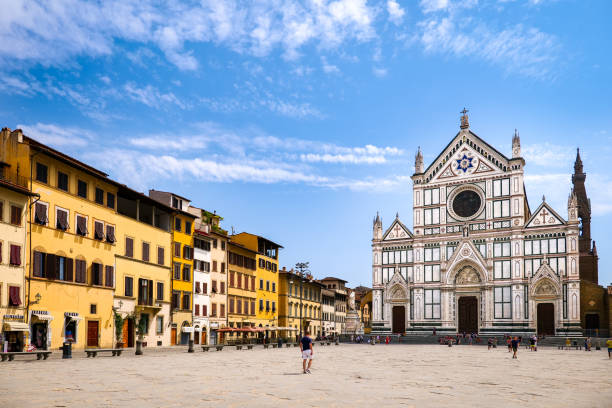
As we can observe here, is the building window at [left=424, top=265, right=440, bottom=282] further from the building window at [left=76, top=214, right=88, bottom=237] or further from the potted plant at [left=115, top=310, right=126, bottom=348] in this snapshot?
the building window at [left=76, top=214, right=88, bottom=237]

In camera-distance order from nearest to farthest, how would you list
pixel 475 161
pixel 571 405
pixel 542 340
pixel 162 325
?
pixel 571 405 → pixel 162 325 → pixel 542 340 → pixel 475 161

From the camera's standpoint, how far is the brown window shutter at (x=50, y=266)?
34.6 m

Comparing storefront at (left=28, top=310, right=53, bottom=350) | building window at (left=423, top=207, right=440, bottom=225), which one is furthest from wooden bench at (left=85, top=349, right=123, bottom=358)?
building window at (left=423, top=207, right=440, bottom=225)

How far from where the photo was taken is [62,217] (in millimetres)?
36094

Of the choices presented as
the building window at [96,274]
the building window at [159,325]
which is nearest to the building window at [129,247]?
the building window at [96,274]

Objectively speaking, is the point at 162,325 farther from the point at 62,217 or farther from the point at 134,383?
the point at 134,383

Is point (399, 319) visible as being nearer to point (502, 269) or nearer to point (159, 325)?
point (502, 269)

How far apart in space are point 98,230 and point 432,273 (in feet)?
145

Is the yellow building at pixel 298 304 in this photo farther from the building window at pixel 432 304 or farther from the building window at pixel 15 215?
the building window at pixel 15 215

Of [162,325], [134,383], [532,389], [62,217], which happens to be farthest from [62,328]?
[532,389]

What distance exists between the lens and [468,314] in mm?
70938

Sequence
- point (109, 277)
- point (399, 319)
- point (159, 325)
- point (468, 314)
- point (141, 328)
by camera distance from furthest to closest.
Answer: point (399, 319) < point (468, 314) < point (159, 325) < point (141, 328) < point (109, 277)

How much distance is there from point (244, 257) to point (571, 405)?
5146 cm

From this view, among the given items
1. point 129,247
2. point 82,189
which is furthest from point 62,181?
point 129,247
